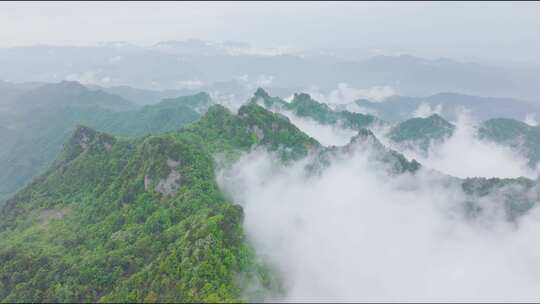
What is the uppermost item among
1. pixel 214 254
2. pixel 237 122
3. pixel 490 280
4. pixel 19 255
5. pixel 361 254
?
pixel 237 122

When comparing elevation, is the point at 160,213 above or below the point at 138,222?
above

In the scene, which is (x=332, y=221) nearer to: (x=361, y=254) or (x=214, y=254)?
(x=361, y=254)

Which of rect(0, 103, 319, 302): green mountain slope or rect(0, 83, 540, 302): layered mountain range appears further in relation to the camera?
rect(0, 83, 540, 302): layered mountain range

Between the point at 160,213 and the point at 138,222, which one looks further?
the point at 138,222

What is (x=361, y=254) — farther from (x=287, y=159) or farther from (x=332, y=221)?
(x=287, y=159)

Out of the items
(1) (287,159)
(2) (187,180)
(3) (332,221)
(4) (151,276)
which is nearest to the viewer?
(4) (151,276)

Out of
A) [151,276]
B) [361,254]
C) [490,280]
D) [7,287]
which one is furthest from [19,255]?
[490,280]

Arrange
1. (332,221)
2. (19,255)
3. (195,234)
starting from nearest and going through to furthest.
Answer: (195,234)
(19,255)
(332,221)

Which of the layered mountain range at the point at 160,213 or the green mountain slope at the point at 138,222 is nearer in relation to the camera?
the green mountain slope at the point at 138,222

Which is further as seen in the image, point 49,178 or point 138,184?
point 49,178

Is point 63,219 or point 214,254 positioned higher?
point 214,254
